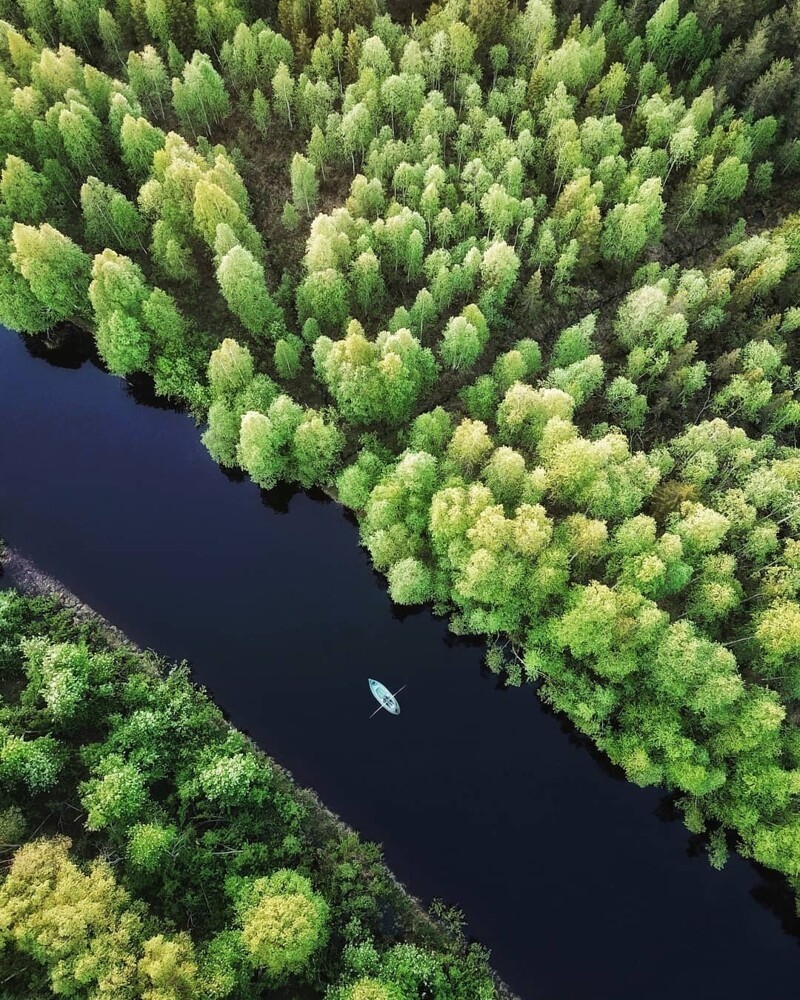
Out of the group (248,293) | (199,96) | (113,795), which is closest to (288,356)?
(248,293)

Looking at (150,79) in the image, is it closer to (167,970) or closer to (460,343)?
(460,343)

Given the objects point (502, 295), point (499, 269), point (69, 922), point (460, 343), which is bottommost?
point (69, 922)

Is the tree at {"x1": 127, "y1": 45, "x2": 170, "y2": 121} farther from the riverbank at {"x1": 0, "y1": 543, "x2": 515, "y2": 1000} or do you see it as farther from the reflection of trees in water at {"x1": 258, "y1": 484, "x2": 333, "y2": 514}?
the riverbank at {"x1": 0, "y1": 543, "x2": 515, "y2": 1000}

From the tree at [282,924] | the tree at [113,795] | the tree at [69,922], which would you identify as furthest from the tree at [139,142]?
the tree at [282,924]

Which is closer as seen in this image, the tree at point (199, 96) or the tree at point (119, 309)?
the tree at point (119, 309)

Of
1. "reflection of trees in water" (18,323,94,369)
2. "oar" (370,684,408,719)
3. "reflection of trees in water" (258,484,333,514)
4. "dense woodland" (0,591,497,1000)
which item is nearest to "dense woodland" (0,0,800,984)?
"reflection of trees in water" (258,484,333,514)

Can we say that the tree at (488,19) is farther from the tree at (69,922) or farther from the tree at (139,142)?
the tree at (69,922)

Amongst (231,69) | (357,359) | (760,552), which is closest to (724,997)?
(760,552)
